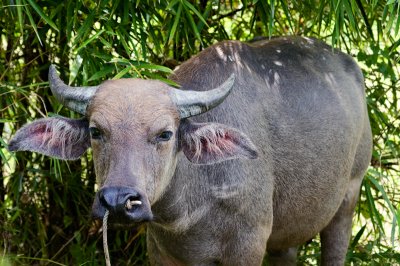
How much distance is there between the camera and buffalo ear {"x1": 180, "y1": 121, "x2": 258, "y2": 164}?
13.9 ft

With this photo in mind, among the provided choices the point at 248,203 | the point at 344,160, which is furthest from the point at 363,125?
the point at 248,203

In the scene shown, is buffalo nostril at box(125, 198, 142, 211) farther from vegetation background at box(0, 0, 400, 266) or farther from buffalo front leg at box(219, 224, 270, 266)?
vegetation background at box(0, 0, 400, 266)

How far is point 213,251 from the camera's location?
457cm

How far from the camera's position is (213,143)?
4.24 m

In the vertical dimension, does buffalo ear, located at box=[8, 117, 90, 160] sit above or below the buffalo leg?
above

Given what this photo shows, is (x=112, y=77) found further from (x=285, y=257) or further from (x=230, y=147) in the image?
(x=285, y=257)

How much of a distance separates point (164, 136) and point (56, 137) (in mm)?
562

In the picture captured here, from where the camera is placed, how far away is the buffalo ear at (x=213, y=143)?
422 centimetres

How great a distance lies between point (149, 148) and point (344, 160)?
1845mm

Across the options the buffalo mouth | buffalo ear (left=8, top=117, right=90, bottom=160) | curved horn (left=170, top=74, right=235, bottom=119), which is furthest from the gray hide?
the buffalo mouth

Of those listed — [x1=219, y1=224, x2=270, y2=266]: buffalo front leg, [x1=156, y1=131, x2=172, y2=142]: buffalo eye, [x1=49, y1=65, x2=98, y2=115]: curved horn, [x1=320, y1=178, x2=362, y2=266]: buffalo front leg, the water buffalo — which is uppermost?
[x1=49, y1=65, x2=98, y2=115]: curved horn

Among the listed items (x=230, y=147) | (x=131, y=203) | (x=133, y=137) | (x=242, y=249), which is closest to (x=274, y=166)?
(x=242, y=249)

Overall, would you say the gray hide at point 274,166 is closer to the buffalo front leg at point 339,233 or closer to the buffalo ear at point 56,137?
the buffalo front leg at point 339,233

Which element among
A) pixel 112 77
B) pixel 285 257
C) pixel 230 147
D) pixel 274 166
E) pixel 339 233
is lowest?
pixel 285 257
